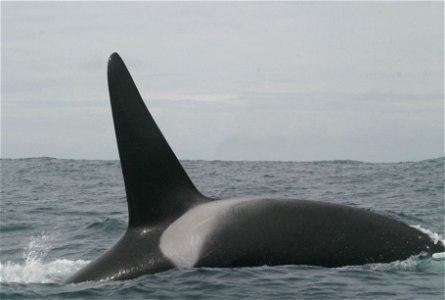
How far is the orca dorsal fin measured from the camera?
10.9 metres

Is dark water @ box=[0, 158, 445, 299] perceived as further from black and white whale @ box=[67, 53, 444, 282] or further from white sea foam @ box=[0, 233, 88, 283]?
black and white whale @ box=[67, 53, 444, 282]

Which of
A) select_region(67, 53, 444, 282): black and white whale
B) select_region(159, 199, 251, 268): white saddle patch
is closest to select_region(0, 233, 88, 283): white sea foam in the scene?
select_region(67, 53, 444, 282): black and white whale

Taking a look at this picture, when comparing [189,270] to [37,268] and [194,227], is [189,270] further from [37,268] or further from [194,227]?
[37,268]

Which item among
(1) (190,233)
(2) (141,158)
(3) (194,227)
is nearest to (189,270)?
(1) (190,233)

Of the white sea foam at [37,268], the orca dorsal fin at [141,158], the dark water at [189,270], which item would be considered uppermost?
the orca dorsal fin at [141,158]

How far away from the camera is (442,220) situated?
64.0 feet

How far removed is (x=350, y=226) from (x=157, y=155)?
3.30m

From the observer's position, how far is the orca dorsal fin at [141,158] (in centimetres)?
1095

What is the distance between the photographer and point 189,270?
10.6 meters

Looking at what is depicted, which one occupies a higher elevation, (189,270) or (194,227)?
→ (194,227)

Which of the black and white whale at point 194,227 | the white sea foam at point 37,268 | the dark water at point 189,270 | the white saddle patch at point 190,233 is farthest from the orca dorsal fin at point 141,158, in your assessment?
the white sea foam at point 37,268

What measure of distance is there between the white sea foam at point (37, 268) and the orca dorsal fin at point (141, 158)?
224 cm

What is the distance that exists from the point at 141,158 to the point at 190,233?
1.42 m

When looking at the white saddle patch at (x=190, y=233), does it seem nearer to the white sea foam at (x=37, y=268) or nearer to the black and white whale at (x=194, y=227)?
the black and white whale at (x=194, y=227)
